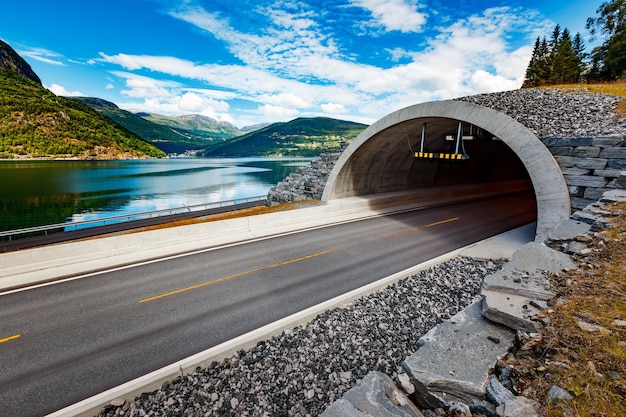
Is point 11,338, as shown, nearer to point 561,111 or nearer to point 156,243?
point 156,243

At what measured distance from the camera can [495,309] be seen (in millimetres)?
4434

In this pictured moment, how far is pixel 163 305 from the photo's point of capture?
901 centimetres

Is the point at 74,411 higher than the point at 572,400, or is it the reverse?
the point at 572,400

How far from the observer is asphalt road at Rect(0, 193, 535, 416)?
20.7 feet

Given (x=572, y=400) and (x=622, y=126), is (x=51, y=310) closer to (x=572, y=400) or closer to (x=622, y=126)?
(x=572, y=400)

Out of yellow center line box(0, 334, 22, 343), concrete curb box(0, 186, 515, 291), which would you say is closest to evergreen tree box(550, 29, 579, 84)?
concrete curb box(0, 186, 515, 291)

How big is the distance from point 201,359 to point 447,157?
1609 centimetres

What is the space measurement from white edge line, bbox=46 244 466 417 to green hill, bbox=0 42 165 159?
6349 inches

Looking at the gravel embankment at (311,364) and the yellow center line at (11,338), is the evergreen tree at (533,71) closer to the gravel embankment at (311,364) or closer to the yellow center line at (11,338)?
the gravel embankment at (311,364)

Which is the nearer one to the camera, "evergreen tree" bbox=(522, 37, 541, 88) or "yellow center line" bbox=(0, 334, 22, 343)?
"yellow center line" bbox=(0, 334, 22, 343)

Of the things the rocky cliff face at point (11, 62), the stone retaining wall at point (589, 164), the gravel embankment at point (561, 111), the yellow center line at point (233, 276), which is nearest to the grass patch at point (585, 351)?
the yellow center line at point (233, 276)

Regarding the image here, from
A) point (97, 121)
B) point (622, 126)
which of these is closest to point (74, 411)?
point (622, 126)

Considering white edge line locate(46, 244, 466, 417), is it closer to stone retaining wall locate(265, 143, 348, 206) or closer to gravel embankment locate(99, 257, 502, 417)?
gravel embankment locate(99, 257, 502, 417)

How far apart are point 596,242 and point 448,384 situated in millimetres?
5445
